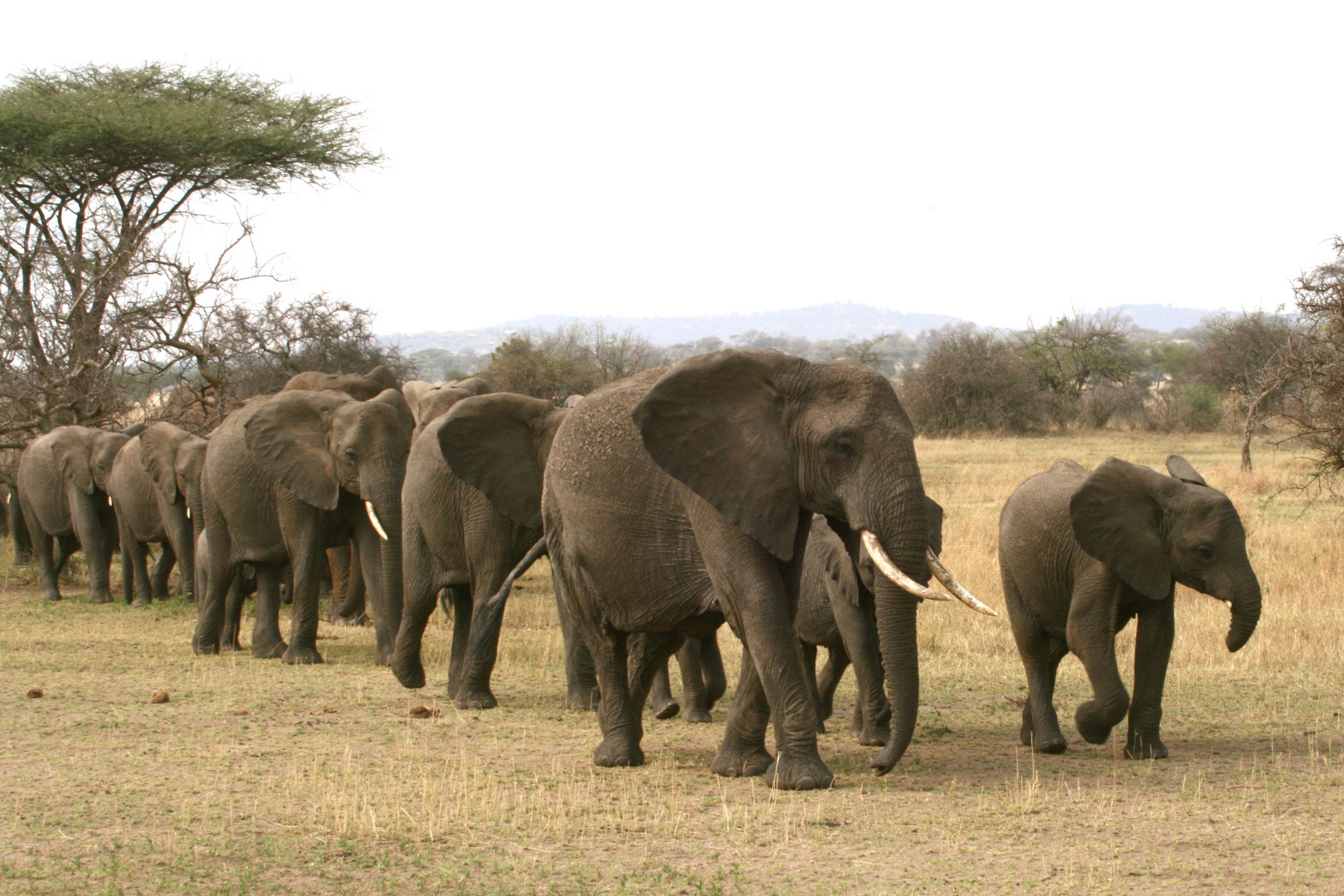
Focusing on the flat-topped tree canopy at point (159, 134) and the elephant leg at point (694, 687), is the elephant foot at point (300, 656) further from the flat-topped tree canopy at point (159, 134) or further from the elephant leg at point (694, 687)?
the flat-topped tree canopy at point (159, 134)

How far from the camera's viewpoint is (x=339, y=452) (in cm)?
1099

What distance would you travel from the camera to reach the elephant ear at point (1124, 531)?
24.1 feet

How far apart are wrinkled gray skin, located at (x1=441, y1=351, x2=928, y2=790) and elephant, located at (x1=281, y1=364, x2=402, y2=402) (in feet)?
26.5

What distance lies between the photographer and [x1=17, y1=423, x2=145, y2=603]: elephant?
56.0ft

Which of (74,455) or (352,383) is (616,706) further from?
(74,455)

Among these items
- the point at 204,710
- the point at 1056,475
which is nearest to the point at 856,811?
the point at 1056,475

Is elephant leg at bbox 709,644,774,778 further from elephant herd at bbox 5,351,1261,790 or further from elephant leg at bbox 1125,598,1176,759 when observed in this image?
elephant leg at bbox 1125,598,1176,759

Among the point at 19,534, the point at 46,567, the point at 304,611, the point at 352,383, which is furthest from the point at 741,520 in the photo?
the point at 19,534

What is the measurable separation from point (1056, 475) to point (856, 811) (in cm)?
292

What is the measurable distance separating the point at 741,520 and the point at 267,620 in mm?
6463

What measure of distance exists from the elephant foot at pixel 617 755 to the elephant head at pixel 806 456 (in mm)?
1310

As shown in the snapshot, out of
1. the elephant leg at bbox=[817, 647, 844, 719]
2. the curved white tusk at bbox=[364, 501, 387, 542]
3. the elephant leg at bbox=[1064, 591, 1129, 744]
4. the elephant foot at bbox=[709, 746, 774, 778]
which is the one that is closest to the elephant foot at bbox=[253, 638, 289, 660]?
the curved white tusk at bbox=[364, 501, 387, 542]

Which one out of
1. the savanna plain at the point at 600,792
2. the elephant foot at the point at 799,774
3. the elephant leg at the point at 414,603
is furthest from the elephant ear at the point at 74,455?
the elephant foot at the point at 799,774

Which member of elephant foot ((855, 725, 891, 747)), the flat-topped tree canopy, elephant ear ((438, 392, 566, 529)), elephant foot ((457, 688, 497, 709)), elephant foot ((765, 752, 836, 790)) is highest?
the flat-topped tree canopy
